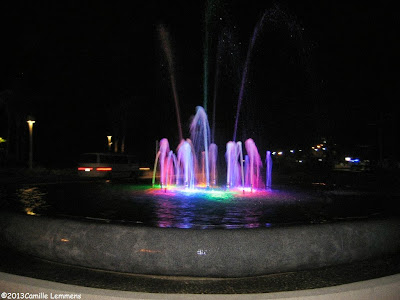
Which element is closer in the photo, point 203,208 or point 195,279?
point 195,279

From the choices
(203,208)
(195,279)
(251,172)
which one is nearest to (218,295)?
(195,279)

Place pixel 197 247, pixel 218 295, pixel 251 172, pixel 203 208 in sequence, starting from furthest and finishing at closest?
1. pixel 251 172
2. pixel 203 208
3. pixel 197 247
4. pixel 218 295

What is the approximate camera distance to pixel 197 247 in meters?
5.18

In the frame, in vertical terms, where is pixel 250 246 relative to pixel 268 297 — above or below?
above

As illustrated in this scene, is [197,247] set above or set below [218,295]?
above

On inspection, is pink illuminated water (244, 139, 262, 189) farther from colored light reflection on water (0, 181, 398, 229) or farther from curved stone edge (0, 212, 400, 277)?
curved stone edge (0, 212, 400, 277)

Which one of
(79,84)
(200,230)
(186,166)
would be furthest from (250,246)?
(79,84)

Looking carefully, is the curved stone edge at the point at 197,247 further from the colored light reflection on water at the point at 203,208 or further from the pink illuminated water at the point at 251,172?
the pink illuminated water at the point at 251,172

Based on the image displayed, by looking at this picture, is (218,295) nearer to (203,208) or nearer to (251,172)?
(203,208)

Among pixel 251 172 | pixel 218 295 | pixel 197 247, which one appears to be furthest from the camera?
pixel 251 172

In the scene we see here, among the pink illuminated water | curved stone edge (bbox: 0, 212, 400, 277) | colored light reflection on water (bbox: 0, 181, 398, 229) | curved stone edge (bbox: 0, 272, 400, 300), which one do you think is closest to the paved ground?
curved stone edge (bbox: 0, 212, 400, 277)

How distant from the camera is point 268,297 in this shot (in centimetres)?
426

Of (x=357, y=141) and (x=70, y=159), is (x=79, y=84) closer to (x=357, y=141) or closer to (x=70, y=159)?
(x=70, y=159)

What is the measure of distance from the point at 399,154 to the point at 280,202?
57.1 m
